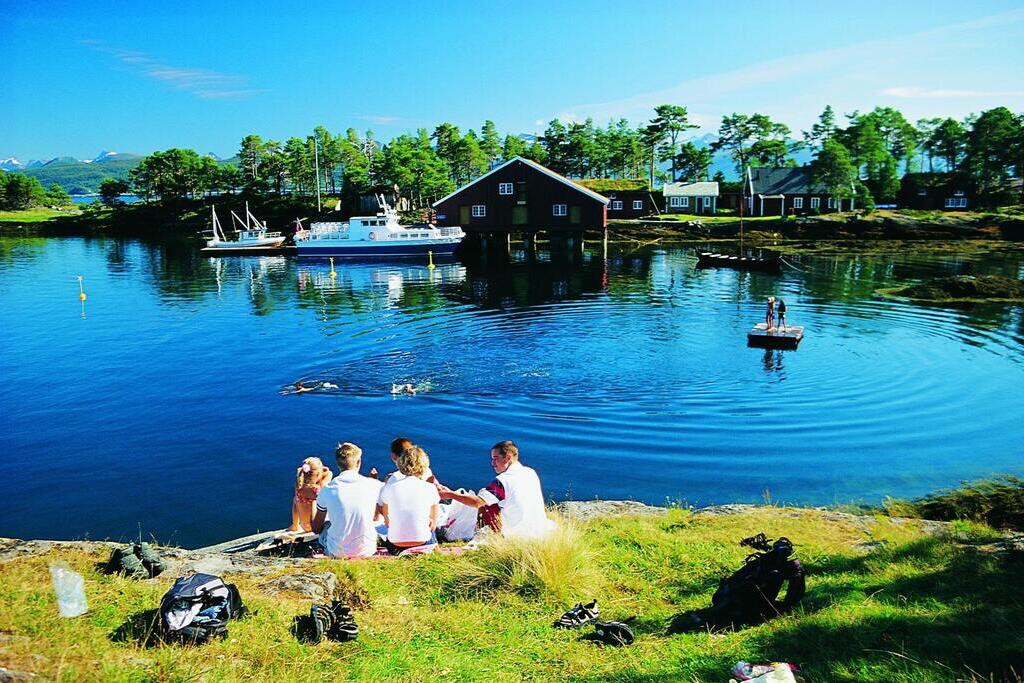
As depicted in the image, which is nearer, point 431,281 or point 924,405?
point 924,405

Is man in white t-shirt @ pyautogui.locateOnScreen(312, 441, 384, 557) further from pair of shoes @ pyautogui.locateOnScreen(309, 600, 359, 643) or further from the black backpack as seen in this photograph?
the black backpack

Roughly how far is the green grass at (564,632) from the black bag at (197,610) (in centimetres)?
16

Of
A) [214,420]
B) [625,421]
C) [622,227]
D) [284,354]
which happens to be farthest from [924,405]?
[622,227]

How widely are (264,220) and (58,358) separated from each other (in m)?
79.8

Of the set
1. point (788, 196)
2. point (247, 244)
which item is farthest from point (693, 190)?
point (247, 244)

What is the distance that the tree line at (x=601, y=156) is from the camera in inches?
3593

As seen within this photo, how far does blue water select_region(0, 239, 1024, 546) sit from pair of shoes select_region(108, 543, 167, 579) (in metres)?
4.03

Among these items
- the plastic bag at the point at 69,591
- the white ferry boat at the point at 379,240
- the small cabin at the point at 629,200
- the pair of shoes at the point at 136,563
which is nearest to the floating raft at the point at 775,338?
the pair of shoes at the point at 136,563

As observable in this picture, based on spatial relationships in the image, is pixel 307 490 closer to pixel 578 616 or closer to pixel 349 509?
pixel 349 509

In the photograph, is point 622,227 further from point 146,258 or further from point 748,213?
point 146,258

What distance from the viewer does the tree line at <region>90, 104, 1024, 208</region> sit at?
91250mm

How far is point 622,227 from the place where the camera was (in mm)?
81062

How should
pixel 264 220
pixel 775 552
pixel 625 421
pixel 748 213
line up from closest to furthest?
pixel 775 552 → pixel 625 421 → pixel 748 213 → pixel 264 220

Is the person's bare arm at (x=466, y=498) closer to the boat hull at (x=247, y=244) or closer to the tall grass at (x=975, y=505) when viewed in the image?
the tall grass at (x=975, y=505)
